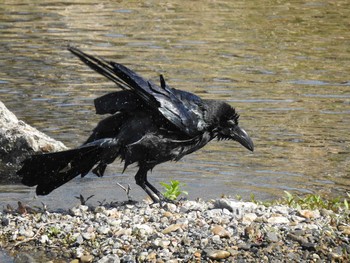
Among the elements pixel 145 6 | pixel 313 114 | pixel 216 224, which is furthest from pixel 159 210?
pixel 145 6

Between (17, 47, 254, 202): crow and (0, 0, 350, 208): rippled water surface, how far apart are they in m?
0.99

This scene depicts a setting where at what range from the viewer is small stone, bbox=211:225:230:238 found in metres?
6.74

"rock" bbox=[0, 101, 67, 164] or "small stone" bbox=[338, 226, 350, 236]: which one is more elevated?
"small stone" bbox=[338, 226, 350, 236]

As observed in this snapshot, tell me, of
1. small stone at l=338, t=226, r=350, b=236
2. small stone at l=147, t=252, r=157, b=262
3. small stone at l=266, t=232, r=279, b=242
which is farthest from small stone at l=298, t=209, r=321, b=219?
small stone at l=147, t=252, r=157, b=262

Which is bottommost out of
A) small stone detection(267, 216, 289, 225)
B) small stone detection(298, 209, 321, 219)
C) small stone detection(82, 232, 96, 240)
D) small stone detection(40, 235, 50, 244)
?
small stone detection(40, 235, 50, 244)

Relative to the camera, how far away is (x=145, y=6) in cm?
2248

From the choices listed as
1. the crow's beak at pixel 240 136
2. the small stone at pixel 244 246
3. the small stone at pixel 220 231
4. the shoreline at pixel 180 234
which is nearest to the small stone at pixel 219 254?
the shoreline at pixel 180 234

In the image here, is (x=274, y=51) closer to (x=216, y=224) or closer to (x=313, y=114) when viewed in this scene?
(x=313, y=114)

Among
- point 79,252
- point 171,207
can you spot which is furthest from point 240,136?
point 79,252

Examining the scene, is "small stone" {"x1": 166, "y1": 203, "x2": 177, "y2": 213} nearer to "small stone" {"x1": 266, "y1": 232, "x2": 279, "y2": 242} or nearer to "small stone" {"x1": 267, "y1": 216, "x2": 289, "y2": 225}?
"small stone" {"x1": 267, "y1": 216, "x2": 289, "y2": 225}

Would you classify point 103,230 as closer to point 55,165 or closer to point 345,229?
point 55,165

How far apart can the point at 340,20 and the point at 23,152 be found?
12.2 metres

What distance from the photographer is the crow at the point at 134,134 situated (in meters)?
7.51

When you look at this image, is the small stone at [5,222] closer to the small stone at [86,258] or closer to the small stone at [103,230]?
the small stone at [103,230]
